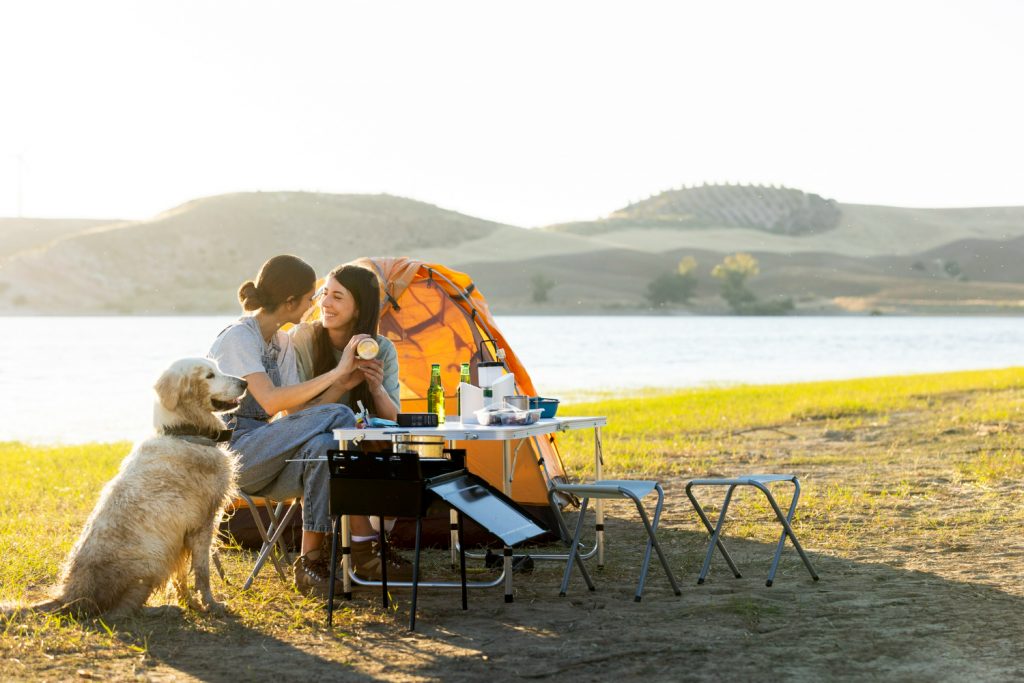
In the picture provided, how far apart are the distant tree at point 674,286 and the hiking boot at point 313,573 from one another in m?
77.4

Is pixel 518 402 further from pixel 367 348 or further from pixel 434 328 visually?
pixel 434 328

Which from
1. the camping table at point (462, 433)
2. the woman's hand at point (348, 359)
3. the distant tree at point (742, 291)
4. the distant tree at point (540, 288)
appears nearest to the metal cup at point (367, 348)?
the woman's hand at point (348, 359)

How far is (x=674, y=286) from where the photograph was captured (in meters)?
84.4

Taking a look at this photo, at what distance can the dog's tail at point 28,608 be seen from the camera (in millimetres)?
4984

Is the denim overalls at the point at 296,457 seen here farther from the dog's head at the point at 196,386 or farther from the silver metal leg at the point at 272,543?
the dog's head at the point at 196,386

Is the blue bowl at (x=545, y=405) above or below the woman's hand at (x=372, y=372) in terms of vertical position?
below

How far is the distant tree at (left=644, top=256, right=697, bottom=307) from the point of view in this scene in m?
83.2

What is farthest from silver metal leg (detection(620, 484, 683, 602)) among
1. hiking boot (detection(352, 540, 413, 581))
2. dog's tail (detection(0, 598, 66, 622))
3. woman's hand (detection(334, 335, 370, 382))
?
dog's tail (detection(0, 598, 66, 622))

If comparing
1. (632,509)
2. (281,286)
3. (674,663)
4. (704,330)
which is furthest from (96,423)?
(704,330)

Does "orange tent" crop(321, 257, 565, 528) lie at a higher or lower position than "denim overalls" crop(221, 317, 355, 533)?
higher

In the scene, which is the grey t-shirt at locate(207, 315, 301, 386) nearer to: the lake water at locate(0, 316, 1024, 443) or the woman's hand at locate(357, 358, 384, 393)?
the woman's hand at locate(357, 358, 384, 393)

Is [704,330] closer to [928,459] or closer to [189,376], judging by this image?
[928,459]

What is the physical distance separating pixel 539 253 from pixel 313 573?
84.3m

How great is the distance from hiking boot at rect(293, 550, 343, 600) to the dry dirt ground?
0.19m
